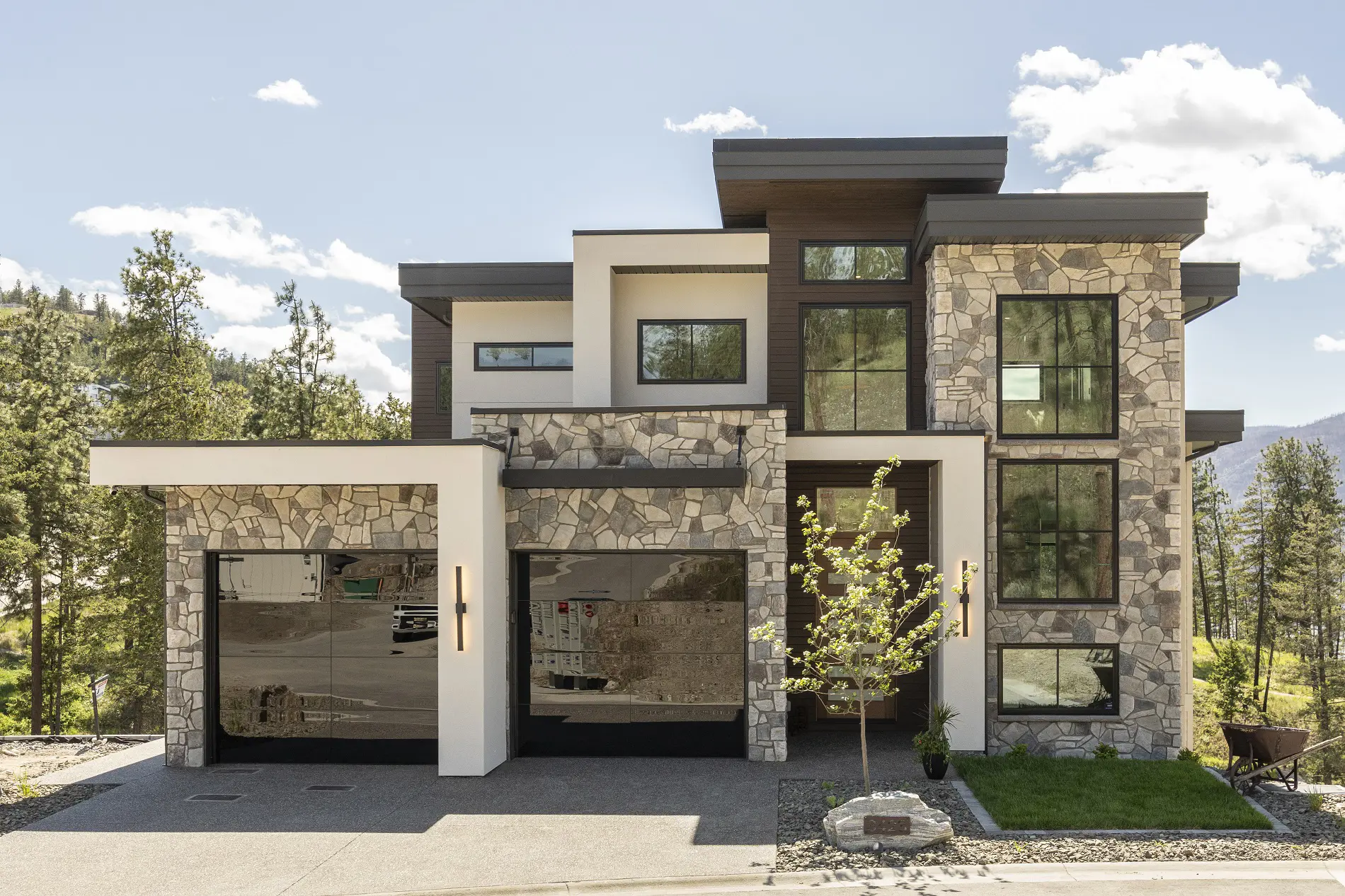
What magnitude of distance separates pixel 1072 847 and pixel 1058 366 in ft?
21.3

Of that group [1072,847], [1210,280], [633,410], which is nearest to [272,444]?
[633,410]

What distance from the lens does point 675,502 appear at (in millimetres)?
11961

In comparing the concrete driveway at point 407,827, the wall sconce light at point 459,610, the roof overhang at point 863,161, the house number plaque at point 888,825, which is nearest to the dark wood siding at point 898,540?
the concrete driveway at point 407,827

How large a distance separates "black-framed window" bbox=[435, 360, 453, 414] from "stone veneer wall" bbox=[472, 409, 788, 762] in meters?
5.02

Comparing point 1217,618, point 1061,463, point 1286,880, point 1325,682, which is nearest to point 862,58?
point 1061,463

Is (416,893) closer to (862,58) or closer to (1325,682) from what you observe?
(862,58)

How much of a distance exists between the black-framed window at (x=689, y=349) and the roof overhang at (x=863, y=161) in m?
2.43

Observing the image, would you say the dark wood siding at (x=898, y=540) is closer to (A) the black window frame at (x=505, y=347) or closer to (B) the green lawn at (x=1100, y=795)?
(B) the green lawn at (x=1100, y=795)

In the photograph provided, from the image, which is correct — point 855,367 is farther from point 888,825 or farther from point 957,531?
point 888,825

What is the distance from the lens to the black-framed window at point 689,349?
1495cm

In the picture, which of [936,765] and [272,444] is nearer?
[936,765]

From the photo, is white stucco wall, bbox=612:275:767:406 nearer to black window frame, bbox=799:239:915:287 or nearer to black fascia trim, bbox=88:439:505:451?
black window frame, bbox=799:239:915:287

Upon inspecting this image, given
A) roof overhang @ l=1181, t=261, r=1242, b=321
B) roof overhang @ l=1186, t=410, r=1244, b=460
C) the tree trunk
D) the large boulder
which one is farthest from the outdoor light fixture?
the tree trunk

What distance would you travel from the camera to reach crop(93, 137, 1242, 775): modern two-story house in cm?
1170
